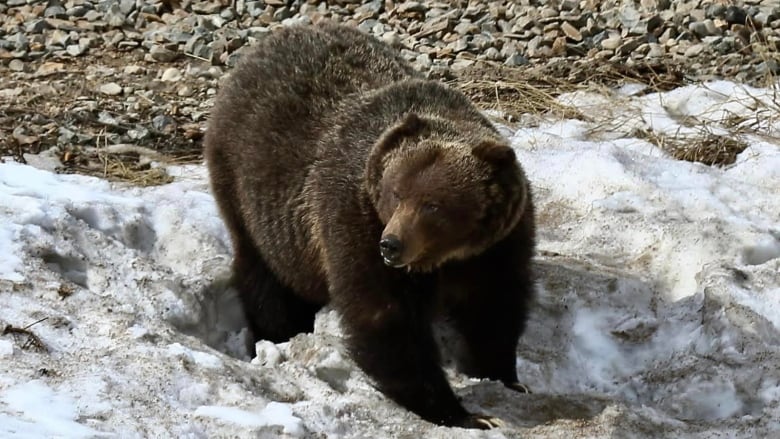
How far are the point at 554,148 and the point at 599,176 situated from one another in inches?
24.7

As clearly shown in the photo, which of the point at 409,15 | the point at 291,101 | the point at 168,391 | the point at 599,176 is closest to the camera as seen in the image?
the point at 168,391

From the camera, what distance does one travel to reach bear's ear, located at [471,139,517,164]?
16.7 ft

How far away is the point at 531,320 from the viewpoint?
244 inches

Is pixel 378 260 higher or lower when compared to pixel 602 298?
higher

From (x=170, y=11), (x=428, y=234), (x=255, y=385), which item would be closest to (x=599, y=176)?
(x=428, y=234)

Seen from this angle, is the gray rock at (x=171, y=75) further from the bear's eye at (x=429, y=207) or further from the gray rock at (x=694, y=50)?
the bear's eye at (x=429, y=207)

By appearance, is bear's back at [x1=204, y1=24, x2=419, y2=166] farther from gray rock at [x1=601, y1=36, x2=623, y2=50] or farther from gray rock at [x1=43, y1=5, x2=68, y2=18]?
gray rock at [x1=43, y1=5, x2=68, y2=18]

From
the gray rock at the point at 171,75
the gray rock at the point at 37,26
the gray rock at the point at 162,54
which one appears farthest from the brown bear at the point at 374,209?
the gray rock at the point at 37,26

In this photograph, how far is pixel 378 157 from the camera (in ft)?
17.3

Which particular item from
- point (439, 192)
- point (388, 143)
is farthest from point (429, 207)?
point (388, 143)

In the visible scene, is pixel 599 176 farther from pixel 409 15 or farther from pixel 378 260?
pixel 409 15

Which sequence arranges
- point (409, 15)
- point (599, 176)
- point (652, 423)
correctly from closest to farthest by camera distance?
point (652, 423)
point (599, 176)
point (409, 15)

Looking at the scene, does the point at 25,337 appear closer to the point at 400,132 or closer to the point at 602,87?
the point at 400,132

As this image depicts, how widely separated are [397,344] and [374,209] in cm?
60
